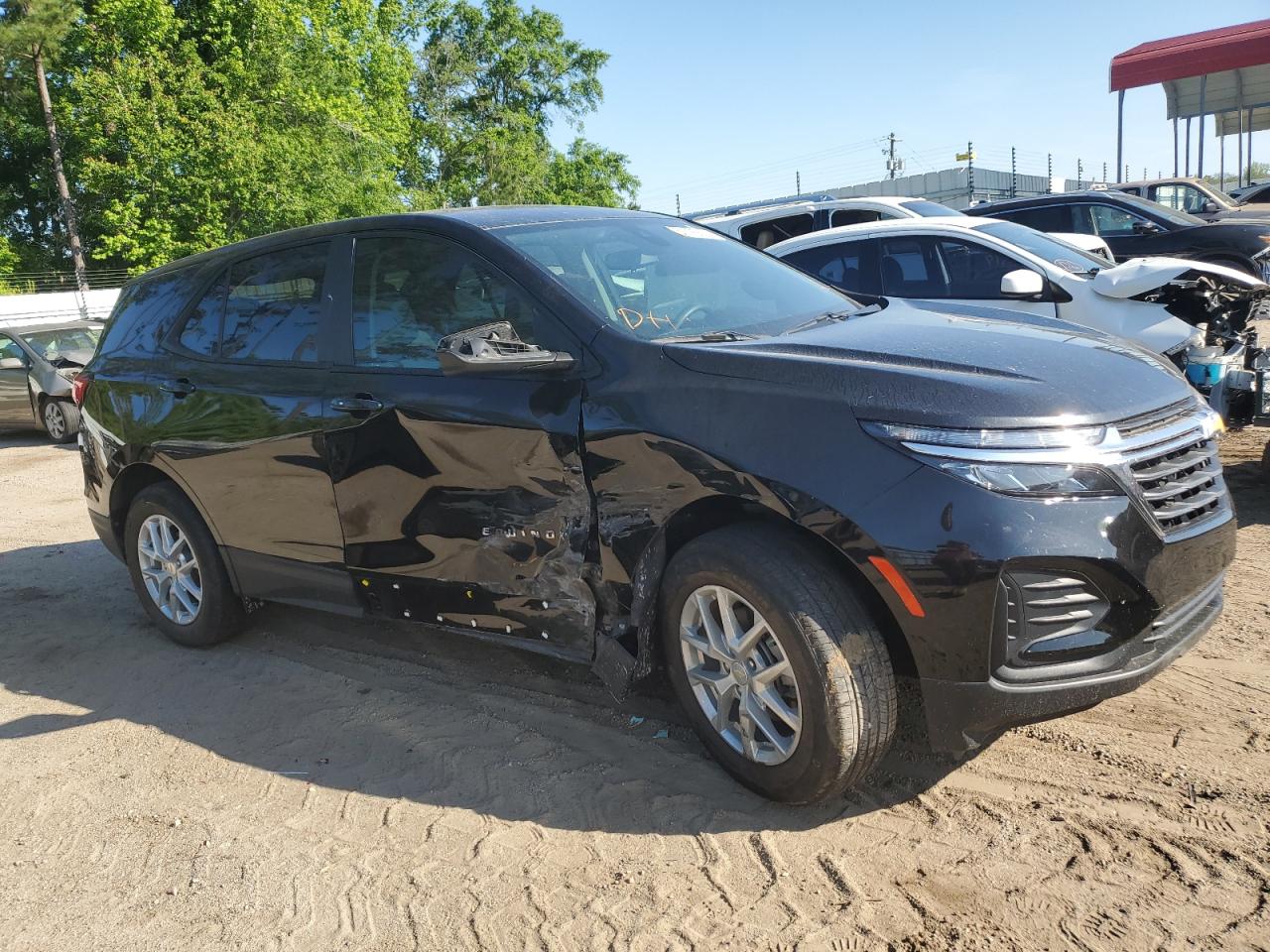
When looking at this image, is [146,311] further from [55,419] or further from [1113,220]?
[1113,220]

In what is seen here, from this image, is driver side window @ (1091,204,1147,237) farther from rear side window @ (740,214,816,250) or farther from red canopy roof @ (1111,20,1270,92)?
red canopy roof @ (1111,20,1270,92)

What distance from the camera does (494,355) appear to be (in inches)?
127

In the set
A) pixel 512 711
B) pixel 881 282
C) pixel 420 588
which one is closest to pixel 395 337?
pixel 420 588

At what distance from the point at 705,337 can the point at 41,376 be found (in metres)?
12.6

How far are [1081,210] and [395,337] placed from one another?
41.8 ft

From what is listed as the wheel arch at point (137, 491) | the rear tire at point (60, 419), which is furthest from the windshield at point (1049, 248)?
the rear tire at point (60, 419)

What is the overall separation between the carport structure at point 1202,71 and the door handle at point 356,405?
29.1 m

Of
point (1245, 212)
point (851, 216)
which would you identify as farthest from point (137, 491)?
point (1245, 212)

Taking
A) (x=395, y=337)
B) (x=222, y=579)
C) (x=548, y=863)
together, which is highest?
(x=395, y=337)

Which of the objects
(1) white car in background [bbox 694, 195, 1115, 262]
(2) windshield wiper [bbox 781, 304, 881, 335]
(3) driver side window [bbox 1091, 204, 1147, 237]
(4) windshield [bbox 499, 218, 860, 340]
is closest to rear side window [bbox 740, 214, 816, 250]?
(1) white car in background [bbox 694, 195, 1115, 262]

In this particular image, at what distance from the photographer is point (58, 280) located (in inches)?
1192

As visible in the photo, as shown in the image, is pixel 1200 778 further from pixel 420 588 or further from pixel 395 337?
pixel 395 337

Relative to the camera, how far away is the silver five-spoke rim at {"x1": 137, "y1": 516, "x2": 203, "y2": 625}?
4996 millimetres

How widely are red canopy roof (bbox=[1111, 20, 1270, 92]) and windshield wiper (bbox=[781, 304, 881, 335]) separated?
28.0m
